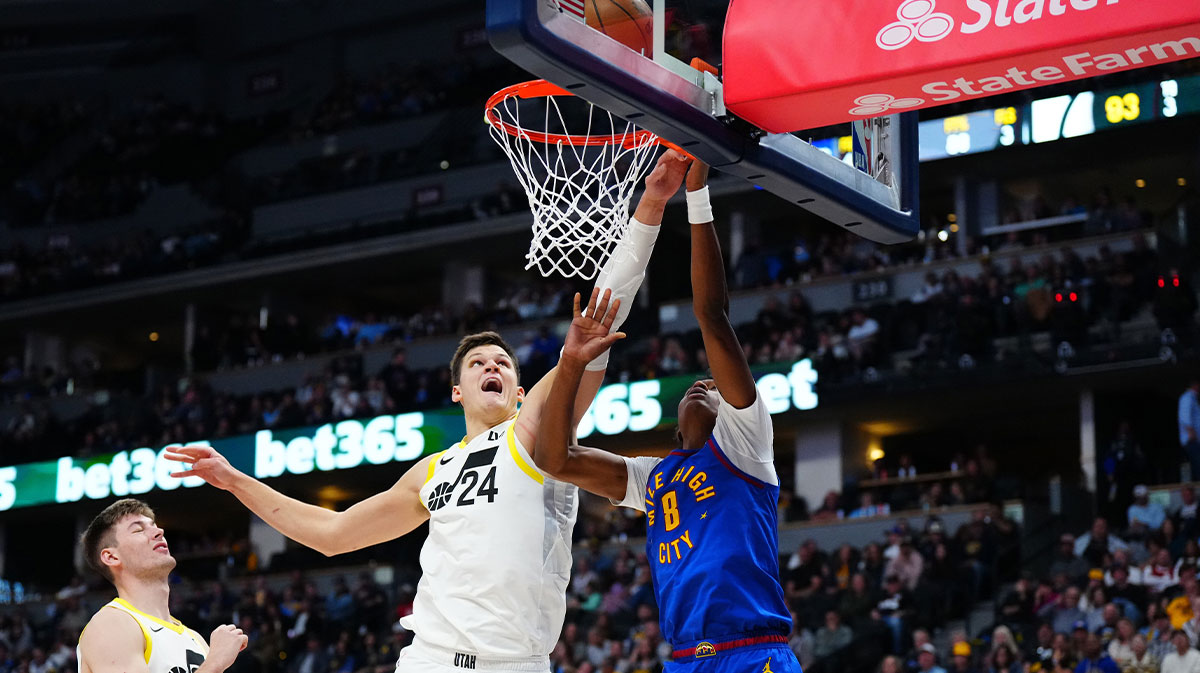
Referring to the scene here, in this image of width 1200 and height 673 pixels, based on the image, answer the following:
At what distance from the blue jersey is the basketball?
52.0 inches

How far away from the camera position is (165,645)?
586cm

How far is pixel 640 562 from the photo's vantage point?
18484 mm

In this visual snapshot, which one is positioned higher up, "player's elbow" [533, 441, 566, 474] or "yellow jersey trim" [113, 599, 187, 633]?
"player's elbow" [533, 441, 566, 474]

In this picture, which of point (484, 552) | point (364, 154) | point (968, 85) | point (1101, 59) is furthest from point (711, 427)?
point (364, 154)

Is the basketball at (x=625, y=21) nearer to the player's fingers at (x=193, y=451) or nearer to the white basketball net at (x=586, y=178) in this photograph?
the white basketball net at (x=586, y=178)

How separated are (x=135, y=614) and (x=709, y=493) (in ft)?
7.87

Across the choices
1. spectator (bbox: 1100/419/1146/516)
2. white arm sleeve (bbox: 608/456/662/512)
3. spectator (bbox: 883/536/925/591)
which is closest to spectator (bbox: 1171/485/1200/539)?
spectator (bbox: 1100/419/1146/516)

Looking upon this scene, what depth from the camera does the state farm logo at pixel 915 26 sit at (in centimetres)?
455

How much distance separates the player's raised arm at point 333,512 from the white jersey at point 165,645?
1.92 feet

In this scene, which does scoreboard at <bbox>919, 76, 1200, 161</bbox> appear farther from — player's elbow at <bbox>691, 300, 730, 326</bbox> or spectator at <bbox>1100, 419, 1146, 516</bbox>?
player's elbow at <bbox>691, 300, 730, 326</bbox>

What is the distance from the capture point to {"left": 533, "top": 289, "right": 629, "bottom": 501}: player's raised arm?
4.94 meters

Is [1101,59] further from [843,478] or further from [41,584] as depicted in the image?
[41,584]

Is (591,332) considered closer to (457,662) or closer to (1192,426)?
(457,662)

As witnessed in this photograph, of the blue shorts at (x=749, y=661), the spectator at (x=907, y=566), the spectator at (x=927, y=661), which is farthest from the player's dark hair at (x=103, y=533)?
the spectator at (x=907, y=566)
